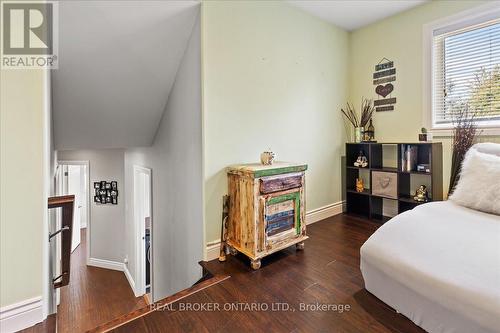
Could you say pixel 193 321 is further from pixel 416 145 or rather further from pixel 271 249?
pixel 416 145

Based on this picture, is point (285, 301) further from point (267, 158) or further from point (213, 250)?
point (267, 158)

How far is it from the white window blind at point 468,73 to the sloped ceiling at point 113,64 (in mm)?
2740

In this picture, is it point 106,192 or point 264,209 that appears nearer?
point 264,209

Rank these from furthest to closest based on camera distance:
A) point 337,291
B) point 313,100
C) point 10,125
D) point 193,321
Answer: point 313,100, point 337,291, point 193,321, point 10,125

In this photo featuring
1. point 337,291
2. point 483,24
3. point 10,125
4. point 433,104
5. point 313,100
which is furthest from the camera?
point 313,100

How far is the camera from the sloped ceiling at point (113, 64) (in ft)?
6.20

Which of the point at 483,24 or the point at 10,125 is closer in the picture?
the point at 10,125

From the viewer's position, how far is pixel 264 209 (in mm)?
2018

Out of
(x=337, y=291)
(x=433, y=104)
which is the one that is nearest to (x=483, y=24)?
(x=433, y=104)

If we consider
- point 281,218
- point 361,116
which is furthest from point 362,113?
point 281,218

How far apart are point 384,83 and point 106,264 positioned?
585 centimetres

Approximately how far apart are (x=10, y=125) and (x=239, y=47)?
1804mm

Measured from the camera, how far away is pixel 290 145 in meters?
2.87

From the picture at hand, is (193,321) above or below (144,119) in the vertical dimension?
below
